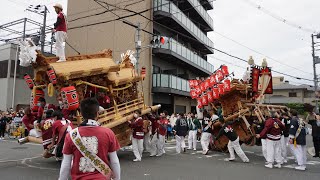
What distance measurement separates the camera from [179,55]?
2542cm

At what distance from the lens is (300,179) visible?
7859 mm

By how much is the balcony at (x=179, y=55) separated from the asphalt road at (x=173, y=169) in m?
11.7

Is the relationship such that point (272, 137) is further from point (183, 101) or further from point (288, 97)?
point (288, 97)

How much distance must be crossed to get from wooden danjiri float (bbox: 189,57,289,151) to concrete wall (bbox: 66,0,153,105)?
31.1 ft

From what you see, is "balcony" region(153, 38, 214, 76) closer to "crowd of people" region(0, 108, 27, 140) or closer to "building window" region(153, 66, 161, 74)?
"building window" region(153, 66, 161, 74)

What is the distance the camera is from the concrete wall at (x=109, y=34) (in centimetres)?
2231

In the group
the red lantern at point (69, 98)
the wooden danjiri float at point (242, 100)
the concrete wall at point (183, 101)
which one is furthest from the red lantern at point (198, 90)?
the concrete wall at point (183, 101)

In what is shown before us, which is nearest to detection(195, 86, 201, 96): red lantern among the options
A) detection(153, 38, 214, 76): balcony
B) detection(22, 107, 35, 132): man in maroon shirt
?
detection(153, 38, 214, 76): balcony

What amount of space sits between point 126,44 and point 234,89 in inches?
486

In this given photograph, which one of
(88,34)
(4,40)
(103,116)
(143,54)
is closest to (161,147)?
(103,116)

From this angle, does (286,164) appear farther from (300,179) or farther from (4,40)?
(4,40)

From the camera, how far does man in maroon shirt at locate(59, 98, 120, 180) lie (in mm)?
3293

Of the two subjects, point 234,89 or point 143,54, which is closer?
point 234,89

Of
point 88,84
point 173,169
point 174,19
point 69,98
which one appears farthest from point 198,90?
point 174,19
